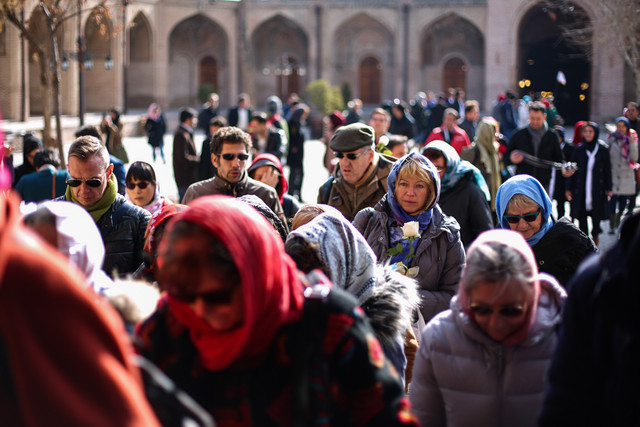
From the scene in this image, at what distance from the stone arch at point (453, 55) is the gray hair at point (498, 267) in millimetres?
36755

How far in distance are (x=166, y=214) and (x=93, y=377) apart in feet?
8.14

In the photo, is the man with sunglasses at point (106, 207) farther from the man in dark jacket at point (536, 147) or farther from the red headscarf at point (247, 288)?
the man in dark jacket at point (536, 147)

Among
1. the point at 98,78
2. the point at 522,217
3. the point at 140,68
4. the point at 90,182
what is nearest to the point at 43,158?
the point at 90,182

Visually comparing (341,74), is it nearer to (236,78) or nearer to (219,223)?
(236,78)

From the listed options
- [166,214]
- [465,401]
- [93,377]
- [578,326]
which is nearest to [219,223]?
[93,377]

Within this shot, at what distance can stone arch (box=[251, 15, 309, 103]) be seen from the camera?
41.0 meters

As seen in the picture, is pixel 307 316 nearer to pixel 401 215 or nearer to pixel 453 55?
pixel 401 215

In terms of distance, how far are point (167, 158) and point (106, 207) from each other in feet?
56.9

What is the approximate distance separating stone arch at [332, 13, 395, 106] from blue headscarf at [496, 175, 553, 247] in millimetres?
36149

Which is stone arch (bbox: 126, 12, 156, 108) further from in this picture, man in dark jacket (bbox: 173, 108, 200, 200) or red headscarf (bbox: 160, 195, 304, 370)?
red headscarf (bbox: 160, 195, 304, 370)

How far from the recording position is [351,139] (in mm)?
5633

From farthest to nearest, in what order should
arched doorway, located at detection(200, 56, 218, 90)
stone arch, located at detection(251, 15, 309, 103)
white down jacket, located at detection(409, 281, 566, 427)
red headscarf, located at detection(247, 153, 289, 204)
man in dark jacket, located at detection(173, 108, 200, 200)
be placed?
arched doorway, located at detection(200, 56, 218, 90) → stone arch, located at detection(251, 15, 309, 103) → man in dark jacket, located at detection(173, 108, 200, 200) → red headscarf, located at detection(247, 153, 289, 204) → white down jacket, located at detection(409, 281, 566, 427)

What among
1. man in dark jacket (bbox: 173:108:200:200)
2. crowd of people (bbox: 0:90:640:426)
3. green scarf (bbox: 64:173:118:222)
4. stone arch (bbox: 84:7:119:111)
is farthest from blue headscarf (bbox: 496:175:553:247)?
stone arch (bbox: 84:7:119:111)

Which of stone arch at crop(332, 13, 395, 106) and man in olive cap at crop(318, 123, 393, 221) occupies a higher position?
stone arch at crop(332, 13, 395, 106)
